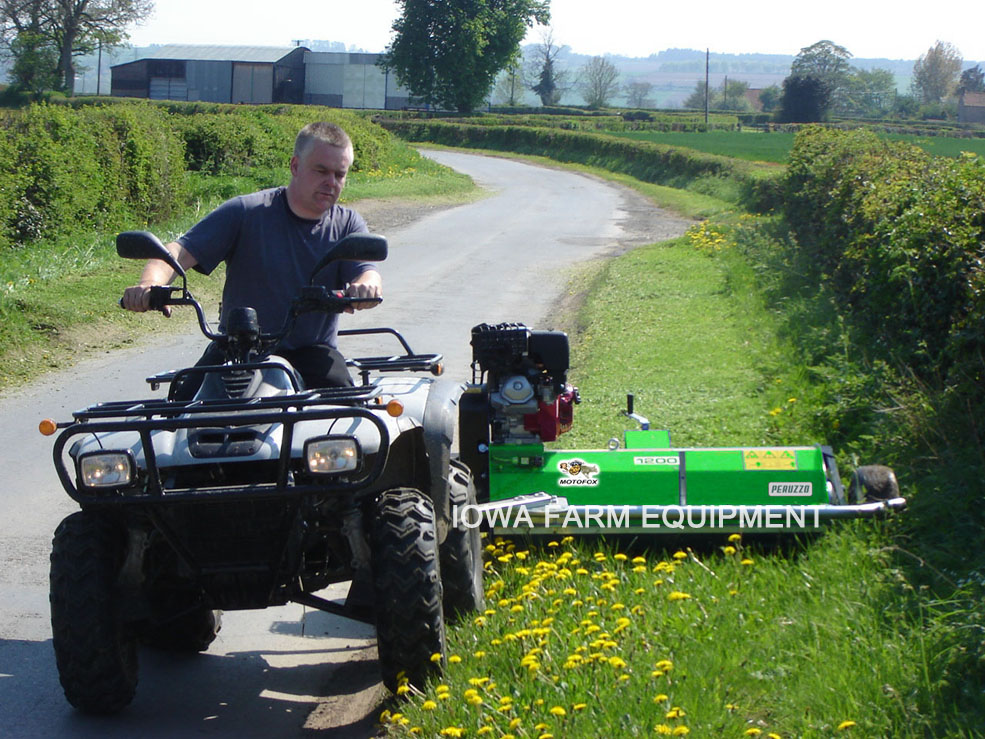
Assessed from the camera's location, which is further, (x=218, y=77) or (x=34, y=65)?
(x=218, y=77)

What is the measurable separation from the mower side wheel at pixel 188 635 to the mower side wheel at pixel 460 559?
103 centimetres

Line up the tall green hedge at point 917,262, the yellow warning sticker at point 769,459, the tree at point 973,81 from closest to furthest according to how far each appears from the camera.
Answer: the yellow warning sticker at point 769,459 < the tall green hedge at point 917,262 < the tree at point 973,81

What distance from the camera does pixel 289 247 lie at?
4824 millimetres

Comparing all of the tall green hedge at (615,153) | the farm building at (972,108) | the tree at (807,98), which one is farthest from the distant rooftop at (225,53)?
the farm building at (972,108)

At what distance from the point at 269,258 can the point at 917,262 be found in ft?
15.1

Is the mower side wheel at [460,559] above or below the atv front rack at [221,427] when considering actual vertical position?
below

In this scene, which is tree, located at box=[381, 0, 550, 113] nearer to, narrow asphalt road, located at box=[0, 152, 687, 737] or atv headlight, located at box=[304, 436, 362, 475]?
narrow asphalt road, located at box=[0, 152, 687, 737]

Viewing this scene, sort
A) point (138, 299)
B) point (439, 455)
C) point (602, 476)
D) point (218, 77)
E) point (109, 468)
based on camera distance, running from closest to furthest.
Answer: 1. point (109, 468)
2. point (138, 299)
3. point (439, 455)
4. point (602, 476)
5. point (218, 77)

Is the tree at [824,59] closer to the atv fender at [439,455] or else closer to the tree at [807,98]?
the tree at [807,98]

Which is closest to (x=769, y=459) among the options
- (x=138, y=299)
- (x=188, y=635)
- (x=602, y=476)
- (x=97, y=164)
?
(x=602, y=476)

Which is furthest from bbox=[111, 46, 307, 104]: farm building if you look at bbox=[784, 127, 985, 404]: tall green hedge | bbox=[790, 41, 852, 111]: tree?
bbox=[784, 127, 985, 404]: tall green hedge

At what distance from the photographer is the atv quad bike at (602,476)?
541 cm

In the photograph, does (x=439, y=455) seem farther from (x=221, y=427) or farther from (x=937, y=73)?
(x=937, y=73)

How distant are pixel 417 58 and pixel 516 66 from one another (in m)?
7.91
